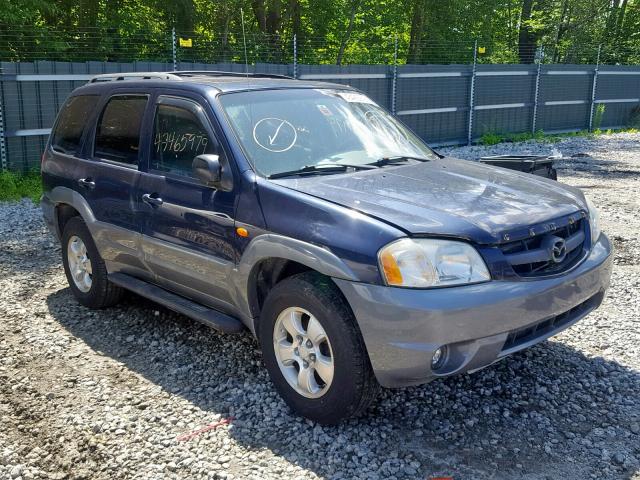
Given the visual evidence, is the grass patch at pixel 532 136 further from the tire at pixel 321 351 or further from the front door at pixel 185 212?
the tire at pixel 321 351

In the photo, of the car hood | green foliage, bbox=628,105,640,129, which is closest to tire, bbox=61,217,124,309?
the car hood

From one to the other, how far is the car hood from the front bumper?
30 centimetres

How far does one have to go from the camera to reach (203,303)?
15.4 feet

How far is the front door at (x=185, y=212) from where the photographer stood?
4.29m

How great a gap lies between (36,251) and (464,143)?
42.2ft

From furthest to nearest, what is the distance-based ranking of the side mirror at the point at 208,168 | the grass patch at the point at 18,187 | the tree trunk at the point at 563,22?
the tree trunk at the point at 563,22
the grass patch at the point at 18,187
the side mirror at the point at 208,168

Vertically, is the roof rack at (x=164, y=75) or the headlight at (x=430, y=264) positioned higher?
the roof rack at (x=164, y=75)

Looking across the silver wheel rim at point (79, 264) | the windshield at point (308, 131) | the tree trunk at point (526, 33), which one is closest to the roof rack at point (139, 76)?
the windshield at point (308, 131)

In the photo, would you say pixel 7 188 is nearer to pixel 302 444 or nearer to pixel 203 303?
pixel 203 303

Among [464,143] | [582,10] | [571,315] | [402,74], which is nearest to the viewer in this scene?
[571,315]

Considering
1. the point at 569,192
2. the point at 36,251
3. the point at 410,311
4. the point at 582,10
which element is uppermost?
the point at 582,10

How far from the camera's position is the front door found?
4.29 m

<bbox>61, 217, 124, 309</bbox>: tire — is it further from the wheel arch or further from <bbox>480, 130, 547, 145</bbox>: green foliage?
<bbox>480, 130, 547, 145</bbox>: green foliage

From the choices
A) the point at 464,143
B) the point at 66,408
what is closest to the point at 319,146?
the point at 66,408
